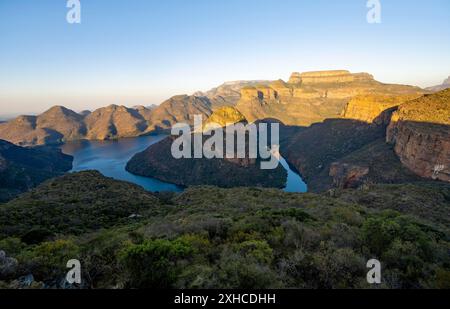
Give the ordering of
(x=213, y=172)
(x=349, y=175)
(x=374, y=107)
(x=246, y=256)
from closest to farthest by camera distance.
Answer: (x=246, y=256) < (x=349, y=175) < (x=213, y=172) < (x=374, y=107)

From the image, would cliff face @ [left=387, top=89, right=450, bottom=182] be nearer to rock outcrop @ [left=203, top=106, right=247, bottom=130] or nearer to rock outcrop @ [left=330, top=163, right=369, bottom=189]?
rock outcrop @ [left=330, top=163, right=369, bottom=189]

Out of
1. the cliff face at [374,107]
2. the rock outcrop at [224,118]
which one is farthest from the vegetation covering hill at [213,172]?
the cliff face at [374,107]

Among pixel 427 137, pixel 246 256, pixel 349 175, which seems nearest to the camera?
pixel 246 256

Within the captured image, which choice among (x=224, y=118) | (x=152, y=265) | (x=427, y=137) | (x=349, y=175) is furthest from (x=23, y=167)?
(x=427, y=137)

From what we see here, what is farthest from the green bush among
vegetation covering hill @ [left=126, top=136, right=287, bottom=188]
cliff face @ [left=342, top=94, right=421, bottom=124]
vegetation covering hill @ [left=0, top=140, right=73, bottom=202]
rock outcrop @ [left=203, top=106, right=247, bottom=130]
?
rock outcrop @ [left=203, top=106, right=247, bottom=130]

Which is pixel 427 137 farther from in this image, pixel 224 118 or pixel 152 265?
pixel 224 118
